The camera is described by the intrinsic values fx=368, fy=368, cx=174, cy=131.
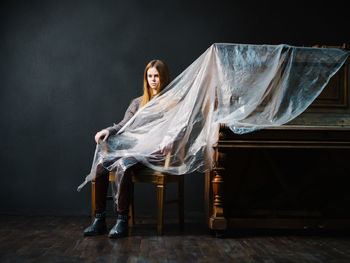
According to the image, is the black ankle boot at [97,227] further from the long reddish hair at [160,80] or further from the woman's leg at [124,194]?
the long reddish hair at [160,80]

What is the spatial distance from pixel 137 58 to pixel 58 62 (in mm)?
752

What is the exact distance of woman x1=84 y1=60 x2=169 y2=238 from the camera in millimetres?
2513

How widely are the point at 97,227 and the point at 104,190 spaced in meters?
0.26

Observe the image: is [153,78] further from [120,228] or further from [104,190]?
[120,228]

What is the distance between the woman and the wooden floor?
84 mm

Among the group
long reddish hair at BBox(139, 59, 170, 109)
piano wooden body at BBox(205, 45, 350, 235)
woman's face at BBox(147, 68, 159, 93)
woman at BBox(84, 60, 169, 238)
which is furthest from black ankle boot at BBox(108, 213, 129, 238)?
woman's face at BBox(147, 68, 159, 93)

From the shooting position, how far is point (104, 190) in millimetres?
2641

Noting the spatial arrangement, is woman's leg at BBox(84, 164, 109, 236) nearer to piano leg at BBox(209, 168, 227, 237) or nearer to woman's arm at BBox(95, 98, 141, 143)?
woman's arm at BBox(95, 98, 141, 143)

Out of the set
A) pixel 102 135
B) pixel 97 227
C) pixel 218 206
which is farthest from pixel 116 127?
pixel 218 206

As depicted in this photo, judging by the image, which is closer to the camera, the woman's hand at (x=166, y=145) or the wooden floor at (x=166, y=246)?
the wooden floor at (x=166, y=246)

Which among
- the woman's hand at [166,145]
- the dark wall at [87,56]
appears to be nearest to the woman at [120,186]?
the woman's hand at [166,145]

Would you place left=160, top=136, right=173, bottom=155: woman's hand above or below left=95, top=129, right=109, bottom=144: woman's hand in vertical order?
below

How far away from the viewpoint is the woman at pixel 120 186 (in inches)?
98.9

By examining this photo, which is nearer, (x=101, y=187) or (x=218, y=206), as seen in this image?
(x=218, y=206)
